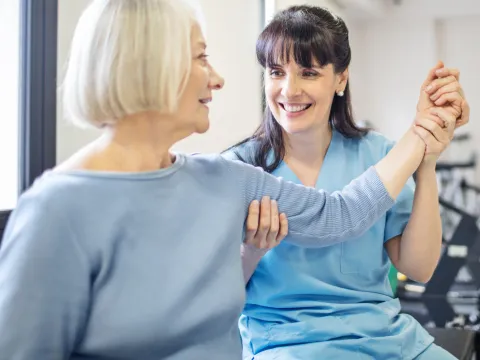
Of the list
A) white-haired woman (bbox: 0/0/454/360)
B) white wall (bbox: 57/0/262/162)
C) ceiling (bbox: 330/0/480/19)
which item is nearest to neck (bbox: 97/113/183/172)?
white-haired woman (bbox: 0/0/454/360)

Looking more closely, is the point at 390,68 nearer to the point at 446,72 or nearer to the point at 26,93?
the point at 26,93

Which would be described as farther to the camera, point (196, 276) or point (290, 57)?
point (290, 57)

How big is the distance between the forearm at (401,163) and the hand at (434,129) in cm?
1

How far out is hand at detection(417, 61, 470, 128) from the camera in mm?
1313

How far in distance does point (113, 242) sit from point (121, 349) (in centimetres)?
16

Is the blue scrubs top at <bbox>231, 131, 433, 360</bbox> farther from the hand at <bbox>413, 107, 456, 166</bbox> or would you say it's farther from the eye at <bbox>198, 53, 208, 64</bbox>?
the eye at <bbox>198, 53, 208, 64</bbox>

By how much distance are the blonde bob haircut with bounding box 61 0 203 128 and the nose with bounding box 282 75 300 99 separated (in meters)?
0.48

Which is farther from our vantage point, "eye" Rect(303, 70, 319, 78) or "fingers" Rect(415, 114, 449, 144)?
"eye" Rect(303, 70, 319, 78)

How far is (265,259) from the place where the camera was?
1.35 m

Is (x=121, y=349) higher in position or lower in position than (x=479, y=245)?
higher

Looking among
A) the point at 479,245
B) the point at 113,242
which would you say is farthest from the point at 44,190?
the point at 479,245

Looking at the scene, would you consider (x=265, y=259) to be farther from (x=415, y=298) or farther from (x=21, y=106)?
(x=415, y=298)

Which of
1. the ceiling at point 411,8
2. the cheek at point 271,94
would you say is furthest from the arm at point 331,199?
the ceiling at point 411,8

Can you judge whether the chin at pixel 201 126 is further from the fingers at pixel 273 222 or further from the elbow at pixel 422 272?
the elbow at pixel 422 272
